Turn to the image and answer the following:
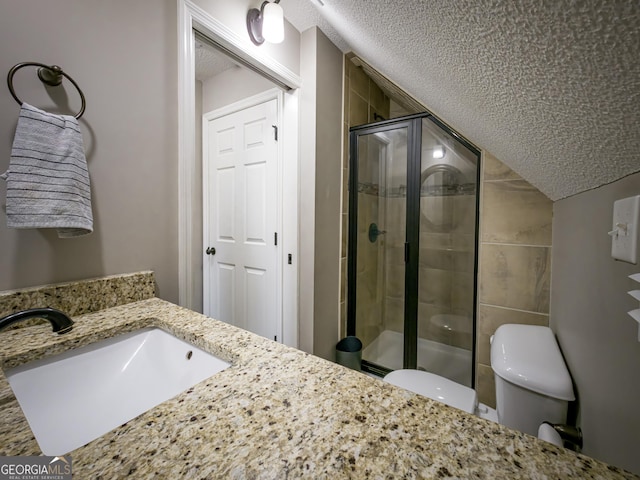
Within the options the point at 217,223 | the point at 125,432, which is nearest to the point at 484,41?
the point at 125,432

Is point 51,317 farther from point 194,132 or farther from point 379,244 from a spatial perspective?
point 379,244

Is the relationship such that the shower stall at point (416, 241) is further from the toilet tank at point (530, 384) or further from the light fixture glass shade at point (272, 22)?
Result: the light fixture glass shade at point (272, 22)

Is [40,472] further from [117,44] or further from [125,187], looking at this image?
[117,44]

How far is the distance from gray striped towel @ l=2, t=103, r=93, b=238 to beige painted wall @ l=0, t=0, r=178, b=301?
8 centimetres

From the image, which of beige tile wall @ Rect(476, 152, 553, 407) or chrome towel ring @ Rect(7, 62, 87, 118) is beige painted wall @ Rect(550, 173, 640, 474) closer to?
beige tile wall @ Rect(476, 152, 553, 407)

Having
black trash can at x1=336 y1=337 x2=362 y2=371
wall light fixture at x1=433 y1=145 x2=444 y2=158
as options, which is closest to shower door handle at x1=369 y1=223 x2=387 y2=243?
wall light fixture at x1=433 y1=145 x2=444 y2=158

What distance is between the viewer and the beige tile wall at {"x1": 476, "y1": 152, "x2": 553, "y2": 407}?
1.34m

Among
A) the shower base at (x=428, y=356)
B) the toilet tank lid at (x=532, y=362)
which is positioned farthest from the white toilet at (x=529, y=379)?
the shower base at (x=428, y=356)

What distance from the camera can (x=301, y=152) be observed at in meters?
1.71

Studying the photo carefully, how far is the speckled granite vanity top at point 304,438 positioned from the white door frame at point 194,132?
2.20 feet

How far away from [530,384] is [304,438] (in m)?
0.79

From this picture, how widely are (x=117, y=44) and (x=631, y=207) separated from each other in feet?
4.55

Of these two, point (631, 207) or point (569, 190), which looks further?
point (569, 190)

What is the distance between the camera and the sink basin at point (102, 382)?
54 centimetres
